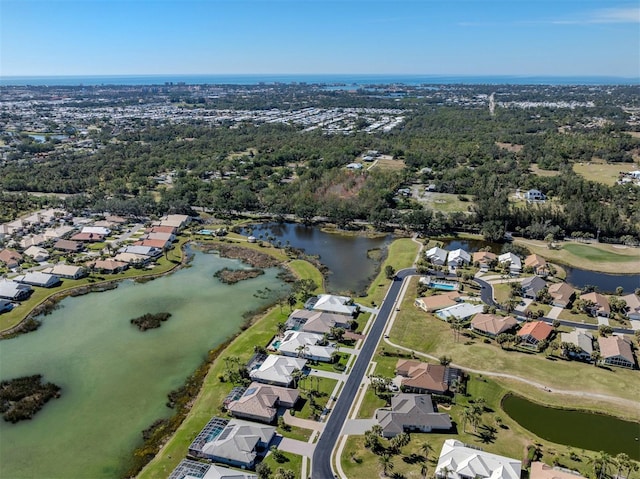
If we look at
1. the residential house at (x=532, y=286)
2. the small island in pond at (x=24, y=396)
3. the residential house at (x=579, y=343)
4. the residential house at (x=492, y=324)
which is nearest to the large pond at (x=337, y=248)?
the residential house at (x=492, y=324)

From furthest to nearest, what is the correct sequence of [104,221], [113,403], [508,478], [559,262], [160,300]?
1. [104,221]
2. [559,262]
3. [160,300]
4. [113,403]
5. [508,478]

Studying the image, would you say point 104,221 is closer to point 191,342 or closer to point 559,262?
point 191,342

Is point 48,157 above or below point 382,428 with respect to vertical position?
above

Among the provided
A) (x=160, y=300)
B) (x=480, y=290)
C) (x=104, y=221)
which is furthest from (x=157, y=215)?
(x=480, y=290)

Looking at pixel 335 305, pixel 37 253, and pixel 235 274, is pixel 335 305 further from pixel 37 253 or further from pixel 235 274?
pixel 37 253

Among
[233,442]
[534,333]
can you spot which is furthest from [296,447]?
[534,333]

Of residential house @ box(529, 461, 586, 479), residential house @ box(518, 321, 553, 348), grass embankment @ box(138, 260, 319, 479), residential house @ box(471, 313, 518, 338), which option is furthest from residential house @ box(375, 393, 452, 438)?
residential house @ box(518, 321, 553, 348)

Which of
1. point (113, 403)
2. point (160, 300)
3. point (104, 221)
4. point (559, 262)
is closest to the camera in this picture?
point (113, 403)
